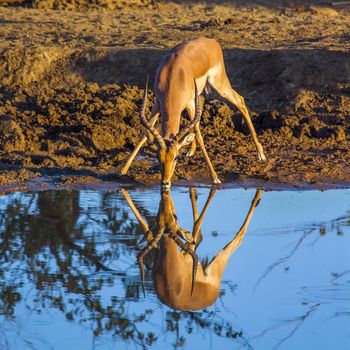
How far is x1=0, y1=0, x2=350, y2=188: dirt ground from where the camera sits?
11.5m

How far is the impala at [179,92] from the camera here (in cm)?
999

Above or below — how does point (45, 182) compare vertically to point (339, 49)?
below

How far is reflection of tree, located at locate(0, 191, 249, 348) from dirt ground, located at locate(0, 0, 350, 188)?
4.01ft

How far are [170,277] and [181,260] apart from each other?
1.73 feet

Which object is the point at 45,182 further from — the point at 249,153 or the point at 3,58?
the point at 3,58

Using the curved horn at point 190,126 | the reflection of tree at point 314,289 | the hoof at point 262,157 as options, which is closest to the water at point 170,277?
the reflection of tree at point 314,289

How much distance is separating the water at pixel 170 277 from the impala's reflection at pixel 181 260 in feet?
0.17

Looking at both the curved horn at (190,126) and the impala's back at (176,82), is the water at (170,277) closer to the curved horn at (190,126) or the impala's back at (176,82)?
the curved horn at (190,126)

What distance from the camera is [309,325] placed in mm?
6621

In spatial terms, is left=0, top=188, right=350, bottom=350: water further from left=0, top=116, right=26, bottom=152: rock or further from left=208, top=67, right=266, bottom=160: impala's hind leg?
left=0, top=116, right=26, bottom=152: rock

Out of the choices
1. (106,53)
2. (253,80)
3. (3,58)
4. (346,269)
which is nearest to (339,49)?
(253,80)

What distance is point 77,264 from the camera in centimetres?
802

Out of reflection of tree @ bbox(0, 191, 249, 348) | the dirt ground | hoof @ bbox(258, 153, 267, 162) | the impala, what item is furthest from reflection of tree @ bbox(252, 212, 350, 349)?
hoof @ bbox(258, 153, 267, 162)

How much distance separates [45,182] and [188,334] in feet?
15.4
